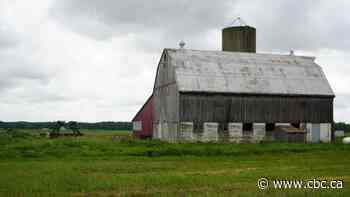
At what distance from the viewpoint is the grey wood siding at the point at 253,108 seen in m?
43.7

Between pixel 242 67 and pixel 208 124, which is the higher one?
pixel 242 67

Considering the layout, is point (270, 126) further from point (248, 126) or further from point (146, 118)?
point (146, 118)

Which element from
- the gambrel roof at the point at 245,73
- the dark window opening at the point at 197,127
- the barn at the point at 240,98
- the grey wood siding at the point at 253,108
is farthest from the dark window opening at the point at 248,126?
the dark window opening at the point at 197,127

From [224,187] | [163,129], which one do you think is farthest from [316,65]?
[224,187]

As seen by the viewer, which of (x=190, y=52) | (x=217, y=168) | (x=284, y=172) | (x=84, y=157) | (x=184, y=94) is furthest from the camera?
(x=190, y=52)

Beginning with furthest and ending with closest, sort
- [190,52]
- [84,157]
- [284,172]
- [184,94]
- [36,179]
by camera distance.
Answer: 1. [190,52]
2. [184,94]
3. [84,157]
4. [284,172]
5. [36,179]

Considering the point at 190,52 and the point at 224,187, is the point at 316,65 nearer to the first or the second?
the point at 190,52

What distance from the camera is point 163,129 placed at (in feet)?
157

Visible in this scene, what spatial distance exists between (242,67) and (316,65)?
744cm

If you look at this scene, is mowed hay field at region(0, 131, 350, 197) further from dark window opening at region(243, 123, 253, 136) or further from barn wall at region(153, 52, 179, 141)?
barn wall at region(153, 52, 179, 141)

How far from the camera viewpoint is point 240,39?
56906 mm

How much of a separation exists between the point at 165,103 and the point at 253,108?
24.0 feet

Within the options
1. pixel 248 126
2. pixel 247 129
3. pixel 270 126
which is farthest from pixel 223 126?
pixel 270 126

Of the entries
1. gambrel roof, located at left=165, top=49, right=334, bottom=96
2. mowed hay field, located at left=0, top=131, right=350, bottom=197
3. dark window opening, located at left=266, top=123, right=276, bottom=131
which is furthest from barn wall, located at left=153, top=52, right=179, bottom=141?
dark window opening, located at left=266, top=123, right=276, bottom=131
